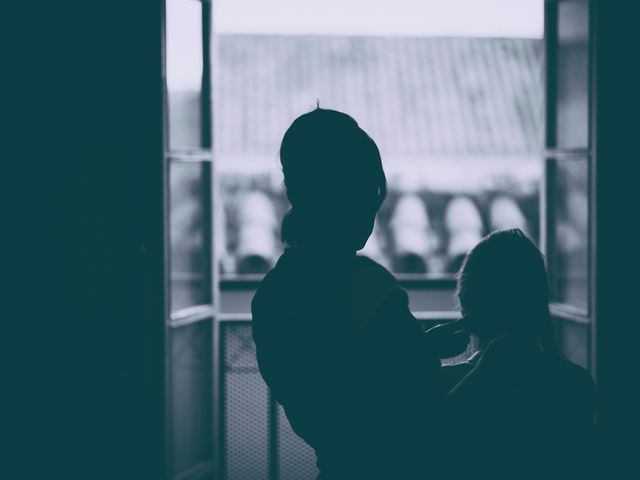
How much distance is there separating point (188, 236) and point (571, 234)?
1.50 meters

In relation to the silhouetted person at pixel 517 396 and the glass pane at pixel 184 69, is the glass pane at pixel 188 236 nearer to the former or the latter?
the glass pane at pixel 184 69

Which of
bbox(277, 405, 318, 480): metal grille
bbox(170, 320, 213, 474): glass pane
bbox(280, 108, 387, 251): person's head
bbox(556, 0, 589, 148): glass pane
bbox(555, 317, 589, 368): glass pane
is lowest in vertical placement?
bbox(277, 405, 318, 480): metal grille

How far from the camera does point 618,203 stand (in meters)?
2.68

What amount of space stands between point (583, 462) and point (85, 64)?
2104mm

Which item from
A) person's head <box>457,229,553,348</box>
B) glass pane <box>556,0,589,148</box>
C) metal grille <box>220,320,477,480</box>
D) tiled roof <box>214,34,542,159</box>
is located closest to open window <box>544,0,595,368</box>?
glass pane <box>556,0,589,148</box>

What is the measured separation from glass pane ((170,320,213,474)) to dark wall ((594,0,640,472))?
1482 millimetres

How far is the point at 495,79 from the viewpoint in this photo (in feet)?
36.4

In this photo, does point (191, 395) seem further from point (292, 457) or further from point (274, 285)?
point (274, 285)

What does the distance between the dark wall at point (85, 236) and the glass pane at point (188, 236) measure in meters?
0.28

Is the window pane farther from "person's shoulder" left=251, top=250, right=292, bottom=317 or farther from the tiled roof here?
"person's shoulder" left=251, top=250, right=292, bottom=317

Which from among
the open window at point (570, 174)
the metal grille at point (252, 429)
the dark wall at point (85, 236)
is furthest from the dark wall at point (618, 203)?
the dark wall at point (85, 236)

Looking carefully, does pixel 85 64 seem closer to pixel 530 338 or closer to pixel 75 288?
pixel 75 288

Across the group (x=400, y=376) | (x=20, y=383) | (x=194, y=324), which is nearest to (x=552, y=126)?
(x=194, y=324)

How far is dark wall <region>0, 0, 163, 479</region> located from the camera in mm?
2703
